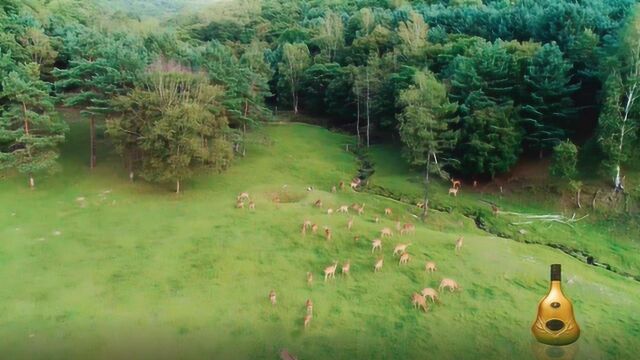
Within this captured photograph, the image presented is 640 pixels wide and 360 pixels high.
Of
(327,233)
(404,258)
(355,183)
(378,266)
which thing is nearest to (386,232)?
(404,258)

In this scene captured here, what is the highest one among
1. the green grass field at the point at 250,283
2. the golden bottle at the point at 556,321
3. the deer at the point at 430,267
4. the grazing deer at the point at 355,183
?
the golden bottle at the point at 556,321

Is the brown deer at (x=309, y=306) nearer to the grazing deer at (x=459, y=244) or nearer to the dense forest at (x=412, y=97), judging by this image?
the grazing deer at (x=459, y=244)

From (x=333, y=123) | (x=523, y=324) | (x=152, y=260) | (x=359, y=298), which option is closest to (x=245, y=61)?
(x=333, y=123)

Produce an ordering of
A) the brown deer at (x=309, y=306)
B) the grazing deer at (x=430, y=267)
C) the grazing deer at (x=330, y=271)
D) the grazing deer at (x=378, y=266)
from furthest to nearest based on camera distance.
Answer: the grazing deer at (x=378, y=266) < the grazing deer at (x=430, y=267) < the grazing deer at (x=330, y=271) < the brown deer at (x=309, y=306)

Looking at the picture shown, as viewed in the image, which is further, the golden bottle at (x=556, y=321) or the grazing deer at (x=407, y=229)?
the grazing deer at (x=407, y=229)

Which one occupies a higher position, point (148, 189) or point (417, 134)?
Answer: point (417, 134)

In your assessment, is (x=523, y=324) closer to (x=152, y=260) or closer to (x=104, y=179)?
(x=152, y=260)

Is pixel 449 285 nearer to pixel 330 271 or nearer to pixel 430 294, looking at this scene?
pixel 430 294

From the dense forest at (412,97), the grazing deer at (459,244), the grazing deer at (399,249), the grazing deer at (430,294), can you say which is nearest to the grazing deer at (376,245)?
the grazing deer at (399,249)
